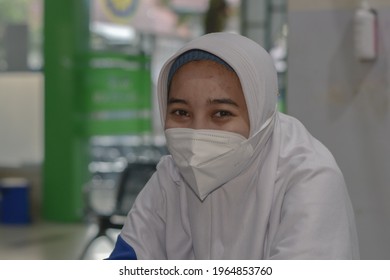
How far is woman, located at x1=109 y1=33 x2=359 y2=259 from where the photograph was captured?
158 cm

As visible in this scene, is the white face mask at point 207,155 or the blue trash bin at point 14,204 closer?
the white face mask at point 207,155

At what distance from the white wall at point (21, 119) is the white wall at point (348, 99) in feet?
17.1

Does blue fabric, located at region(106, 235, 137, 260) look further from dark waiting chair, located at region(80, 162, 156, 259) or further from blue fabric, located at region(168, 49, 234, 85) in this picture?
dark waiting chair, located at region(80, 162, 156, 259)

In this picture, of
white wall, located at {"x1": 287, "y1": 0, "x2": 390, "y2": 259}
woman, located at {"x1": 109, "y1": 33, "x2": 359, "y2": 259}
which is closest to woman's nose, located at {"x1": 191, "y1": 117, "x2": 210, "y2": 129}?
woman, located at {"x1": 109, "y1": 33, "x2": 359, "y2": 259}

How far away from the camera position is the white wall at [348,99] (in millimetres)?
3314

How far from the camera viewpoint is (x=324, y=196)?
5.20ft

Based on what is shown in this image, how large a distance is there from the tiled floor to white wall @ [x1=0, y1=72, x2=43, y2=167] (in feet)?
3.00

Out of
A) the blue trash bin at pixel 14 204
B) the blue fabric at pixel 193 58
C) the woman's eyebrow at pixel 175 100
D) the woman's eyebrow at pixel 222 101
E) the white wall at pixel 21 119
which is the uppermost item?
the blue fabric at pixel 193 58

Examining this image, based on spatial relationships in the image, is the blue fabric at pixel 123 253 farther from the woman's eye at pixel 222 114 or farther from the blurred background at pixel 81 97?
the blurred background at pixel 81 97

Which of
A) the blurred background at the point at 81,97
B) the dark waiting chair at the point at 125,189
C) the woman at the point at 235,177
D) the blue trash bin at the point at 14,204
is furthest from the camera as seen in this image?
the blue trash bin at the point at 14,204

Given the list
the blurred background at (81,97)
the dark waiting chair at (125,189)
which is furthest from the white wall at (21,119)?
the dark waiting chair at (125,189)
